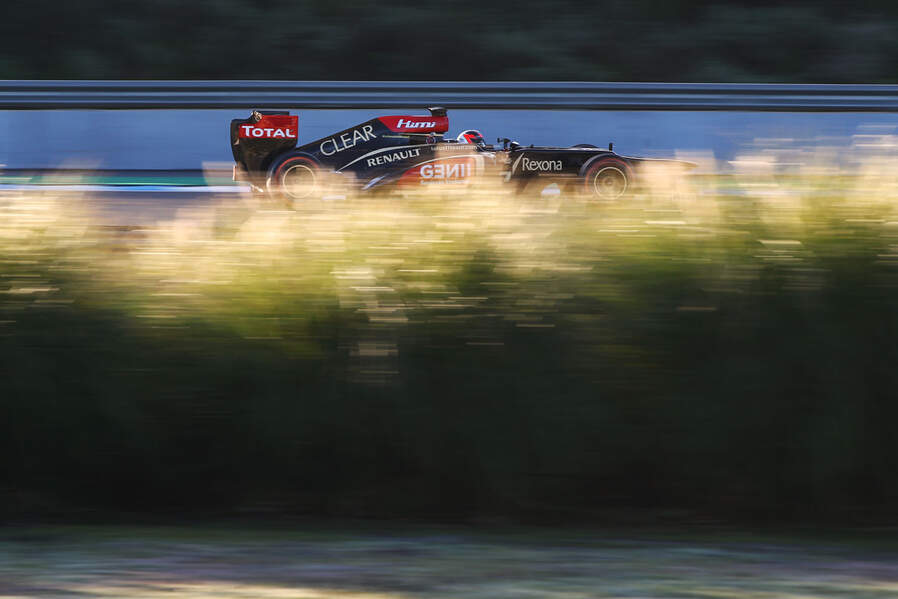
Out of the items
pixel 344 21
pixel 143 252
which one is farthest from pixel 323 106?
pixel 143 252

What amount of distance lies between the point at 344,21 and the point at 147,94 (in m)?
5.88

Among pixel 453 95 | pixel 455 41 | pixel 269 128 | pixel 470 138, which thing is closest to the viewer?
pixel 470 138

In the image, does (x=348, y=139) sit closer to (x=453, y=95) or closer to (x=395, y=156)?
(x=395, y=156)

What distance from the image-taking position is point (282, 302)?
3.98 m

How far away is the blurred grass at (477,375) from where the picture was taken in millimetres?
3889

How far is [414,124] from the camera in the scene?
11.7m

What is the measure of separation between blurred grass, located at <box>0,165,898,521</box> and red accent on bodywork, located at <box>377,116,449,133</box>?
7.73 m

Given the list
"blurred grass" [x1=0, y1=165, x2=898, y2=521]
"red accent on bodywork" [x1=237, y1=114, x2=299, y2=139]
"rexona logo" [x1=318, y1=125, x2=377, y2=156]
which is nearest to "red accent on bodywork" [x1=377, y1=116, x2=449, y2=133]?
"rexona logo" [x1=318, y1=125, x2=377, y2=156]

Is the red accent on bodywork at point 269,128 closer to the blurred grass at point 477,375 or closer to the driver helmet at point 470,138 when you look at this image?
the driver helmet at point 470,138

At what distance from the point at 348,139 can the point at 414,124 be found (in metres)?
0.74

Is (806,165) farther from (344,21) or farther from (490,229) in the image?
(344,21)

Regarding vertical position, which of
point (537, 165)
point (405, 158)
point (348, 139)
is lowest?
point (537, 165)

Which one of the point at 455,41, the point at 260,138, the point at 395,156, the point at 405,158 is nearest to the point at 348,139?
the point at 395,156

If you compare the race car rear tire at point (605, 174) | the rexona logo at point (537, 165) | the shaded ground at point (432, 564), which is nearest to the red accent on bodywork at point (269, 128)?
the rexona logo at point (537, 165)
